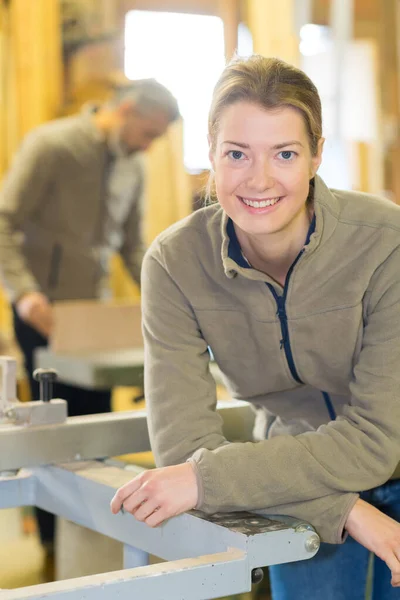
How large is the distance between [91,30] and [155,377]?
4.25 metres

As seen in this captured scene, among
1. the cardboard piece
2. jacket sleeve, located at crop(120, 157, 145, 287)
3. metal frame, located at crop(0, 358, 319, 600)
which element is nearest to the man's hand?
the cardboard piece

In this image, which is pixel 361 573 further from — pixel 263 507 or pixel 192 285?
pixel 192 285

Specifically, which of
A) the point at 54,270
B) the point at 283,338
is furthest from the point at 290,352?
the point at 54,270

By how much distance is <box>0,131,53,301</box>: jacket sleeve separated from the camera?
322cm

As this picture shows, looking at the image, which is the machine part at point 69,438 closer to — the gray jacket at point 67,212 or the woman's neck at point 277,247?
the woman's neck at point 277,247

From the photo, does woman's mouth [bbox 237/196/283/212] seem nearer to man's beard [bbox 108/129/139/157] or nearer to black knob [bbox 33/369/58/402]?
black knob [bbox 33/369/58/402]

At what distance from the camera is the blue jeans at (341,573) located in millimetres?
1425

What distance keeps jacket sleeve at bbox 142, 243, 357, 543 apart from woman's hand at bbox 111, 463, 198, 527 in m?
0.02

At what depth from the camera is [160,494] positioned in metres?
1.24

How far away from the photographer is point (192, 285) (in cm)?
141

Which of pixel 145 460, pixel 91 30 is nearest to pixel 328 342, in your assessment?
pixel 145 460

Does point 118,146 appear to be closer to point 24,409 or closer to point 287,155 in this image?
point 24,409

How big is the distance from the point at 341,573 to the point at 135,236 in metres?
2.39

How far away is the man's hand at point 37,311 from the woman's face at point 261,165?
6.14 ft
